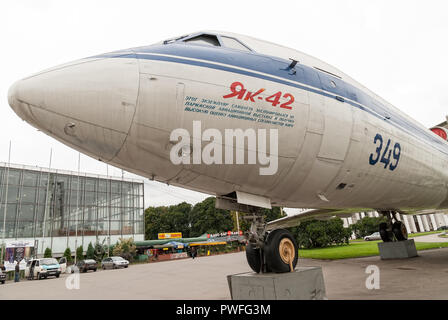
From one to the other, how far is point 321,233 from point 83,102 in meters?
32.4

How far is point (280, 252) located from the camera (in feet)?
18.1

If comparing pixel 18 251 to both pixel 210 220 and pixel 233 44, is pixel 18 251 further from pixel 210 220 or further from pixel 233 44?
pixel 210 220

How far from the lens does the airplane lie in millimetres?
4031

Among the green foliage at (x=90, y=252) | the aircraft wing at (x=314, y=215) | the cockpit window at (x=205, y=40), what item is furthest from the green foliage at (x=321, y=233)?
the cockpit window at (x=205, y=40)

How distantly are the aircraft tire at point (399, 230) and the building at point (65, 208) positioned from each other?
1606 inches

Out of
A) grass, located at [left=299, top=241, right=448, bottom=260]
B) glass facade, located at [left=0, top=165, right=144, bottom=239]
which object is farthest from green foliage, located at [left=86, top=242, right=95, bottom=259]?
grass, located at [left=299, top=241, right=448, bottom=260]

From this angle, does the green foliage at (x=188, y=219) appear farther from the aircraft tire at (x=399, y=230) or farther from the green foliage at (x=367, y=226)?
the aircraft tire at (x=399, y=230)

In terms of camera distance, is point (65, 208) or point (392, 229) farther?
point (65, 208)

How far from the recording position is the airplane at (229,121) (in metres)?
4.03

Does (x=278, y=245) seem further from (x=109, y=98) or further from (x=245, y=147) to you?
(x=109, y=98)

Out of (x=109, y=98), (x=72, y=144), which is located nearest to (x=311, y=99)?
(x=109, y=98)

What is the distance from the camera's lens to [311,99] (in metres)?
5.59

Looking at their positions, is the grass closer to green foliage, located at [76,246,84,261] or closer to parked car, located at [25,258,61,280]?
parked car, located at [25,258,61,280]

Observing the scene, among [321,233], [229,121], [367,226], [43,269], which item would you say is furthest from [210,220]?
[229,121]
